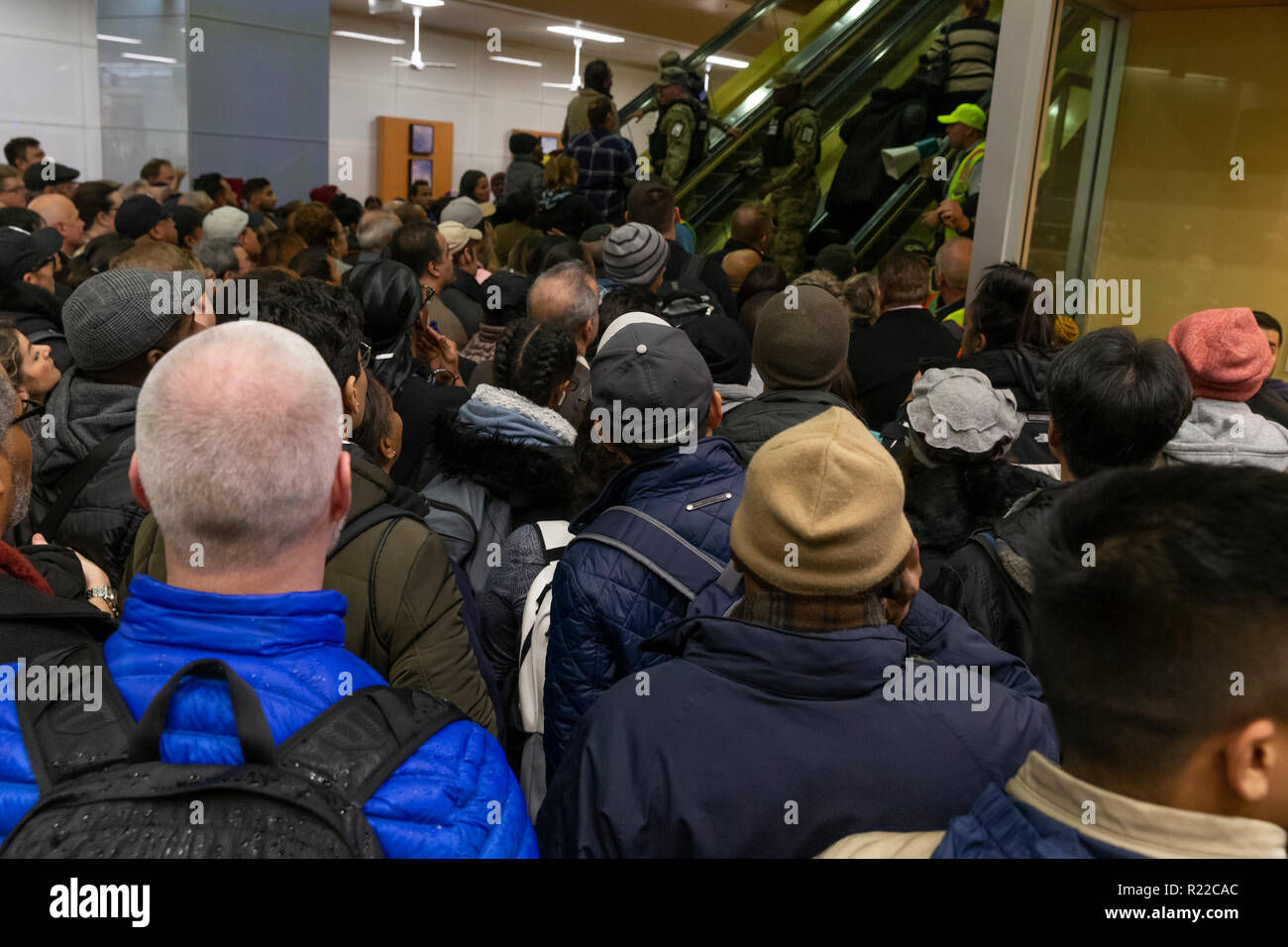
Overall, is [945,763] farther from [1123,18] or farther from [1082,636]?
[1123,18]

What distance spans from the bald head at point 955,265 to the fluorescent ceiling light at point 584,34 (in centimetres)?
1188

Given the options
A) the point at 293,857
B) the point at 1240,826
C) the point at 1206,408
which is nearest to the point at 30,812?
the point at 293,857

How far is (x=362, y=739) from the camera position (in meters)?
1.12

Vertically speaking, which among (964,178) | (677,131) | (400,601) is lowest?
(400,601)

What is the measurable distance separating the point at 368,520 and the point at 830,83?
30.8ft

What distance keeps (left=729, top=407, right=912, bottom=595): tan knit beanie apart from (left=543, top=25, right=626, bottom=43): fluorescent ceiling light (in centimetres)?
1542

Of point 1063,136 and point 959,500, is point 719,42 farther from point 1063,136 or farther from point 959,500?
point 959,500

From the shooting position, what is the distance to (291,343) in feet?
4.26

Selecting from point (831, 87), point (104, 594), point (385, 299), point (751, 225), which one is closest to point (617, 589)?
point (104, 594)

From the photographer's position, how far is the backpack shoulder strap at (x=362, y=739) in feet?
3.53

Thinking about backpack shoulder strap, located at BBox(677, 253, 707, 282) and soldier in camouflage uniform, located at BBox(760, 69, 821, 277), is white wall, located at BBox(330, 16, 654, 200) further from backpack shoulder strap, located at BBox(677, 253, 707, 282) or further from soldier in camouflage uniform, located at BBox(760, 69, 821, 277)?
backpack shoulder strap, located at BBox(677, 253, 707, 282)

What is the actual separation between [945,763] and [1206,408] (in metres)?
1.95

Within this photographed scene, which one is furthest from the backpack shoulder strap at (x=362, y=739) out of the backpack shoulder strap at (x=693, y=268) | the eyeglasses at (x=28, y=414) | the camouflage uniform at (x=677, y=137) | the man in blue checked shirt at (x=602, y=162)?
the camouflage uniform at (x=677, y=137)

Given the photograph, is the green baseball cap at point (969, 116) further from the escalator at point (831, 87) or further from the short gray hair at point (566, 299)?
the short gray hair at point (566, 299)
